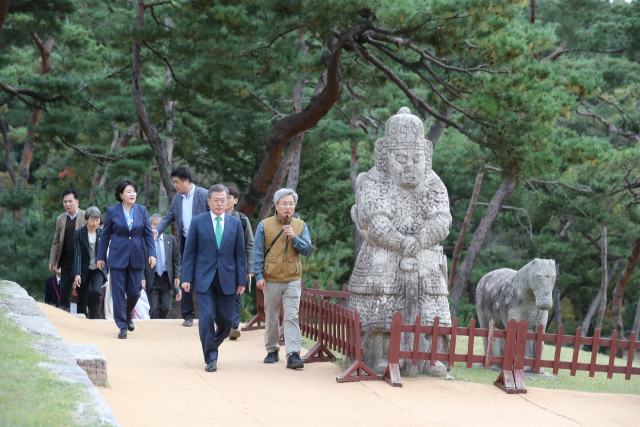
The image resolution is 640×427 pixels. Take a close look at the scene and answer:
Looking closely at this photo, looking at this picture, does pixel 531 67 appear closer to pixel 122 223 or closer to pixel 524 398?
pixel 524 398

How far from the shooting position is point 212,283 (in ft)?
23.4

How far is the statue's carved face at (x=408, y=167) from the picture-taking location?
771 cm

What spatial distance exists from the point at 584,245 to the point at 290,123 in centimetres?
1510

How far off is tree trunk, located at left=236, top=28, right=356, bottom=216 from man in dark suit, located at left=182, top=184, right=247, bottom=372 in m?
5.20

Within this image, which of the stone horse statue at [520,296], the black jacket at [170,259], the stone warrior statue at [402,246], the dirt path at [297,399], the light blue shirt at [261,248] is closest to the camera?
the dirt path at [297,399]

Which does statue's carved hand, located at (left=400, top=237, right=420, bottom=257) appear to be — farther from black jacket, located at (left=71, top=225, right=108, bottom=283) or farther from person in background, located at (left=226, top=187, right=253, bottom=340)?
black jacket, located at (left=71, top=225, right=108, bottom=283)

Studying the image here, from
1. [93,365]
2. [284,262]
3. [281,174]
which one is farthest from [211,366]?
[281,174]

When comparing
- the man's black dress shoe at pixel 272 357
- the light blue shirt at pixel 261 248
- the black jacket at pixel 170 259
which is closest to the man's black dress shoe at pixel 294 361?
the man's black dress shoe at pixel 272 357

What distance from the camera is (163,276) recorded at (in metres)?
11.1

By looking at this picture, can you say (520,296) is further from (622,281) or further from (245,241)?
(622,281)

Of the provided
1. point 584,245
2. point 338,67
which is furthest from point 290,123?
point 584,245

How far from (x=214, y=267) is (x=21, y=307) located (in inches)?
109

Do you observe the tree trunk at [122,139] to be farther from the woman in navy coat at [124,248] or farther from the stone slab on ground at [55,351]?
the woman in navy coat at [124,248]

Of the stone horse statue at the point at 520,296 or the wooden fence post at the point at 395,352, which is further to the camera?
the stone horse statue at the point at 520,296
